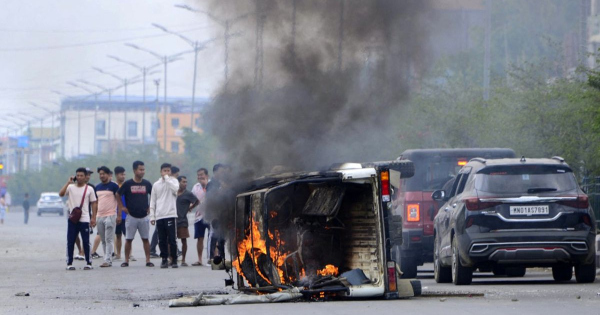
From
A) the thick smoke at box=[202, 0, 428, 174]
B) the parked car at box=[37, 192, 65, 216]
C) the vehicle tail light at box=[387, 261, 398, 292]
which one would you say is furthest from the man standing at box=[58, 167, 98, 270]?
the parked car at box=[37, 192, 65, 216]

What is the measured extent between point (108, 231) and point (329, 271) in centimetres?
877

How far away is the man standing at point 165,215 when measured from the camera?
19.5m

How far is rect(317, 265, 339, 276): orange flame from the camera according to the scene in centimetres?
1207

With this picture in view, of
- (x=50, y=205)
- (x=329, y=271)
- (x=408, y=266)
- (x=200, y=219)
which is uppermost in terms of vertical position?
(x=200, y=219)

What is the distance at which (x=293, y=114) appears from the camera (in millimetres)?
15953

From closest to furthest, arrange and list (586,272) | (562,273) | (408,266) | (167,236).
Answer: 1. (586,272)
2. (562,273)
3. (408,266)
4. (167,236)

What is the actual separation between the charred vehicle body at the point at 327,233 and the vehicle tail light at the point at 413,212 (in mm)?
4087

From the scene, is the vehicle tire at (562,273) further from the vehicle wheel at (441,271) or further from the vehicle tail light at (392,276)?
the vehicle tail light at (392,276)

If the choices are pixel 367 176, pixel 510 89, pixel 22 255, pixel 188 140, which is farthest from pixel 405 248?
pixel 188 140

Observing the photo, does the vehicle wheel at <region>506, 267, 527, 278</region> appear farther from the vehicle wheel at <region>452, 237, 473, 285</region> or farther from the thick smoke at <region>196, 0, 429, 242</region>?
the thick smoke at <region>196, 0, 429, 242</region>

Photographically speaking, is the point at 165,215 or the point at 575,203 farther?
the point at 165,215

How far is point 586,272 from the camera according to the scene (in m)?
14.1

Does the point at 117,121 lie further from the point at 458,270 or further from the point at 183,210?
the point at 458,270

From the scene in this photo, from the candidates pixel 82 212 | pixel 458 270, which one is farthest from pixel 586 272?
pixel 82 212
